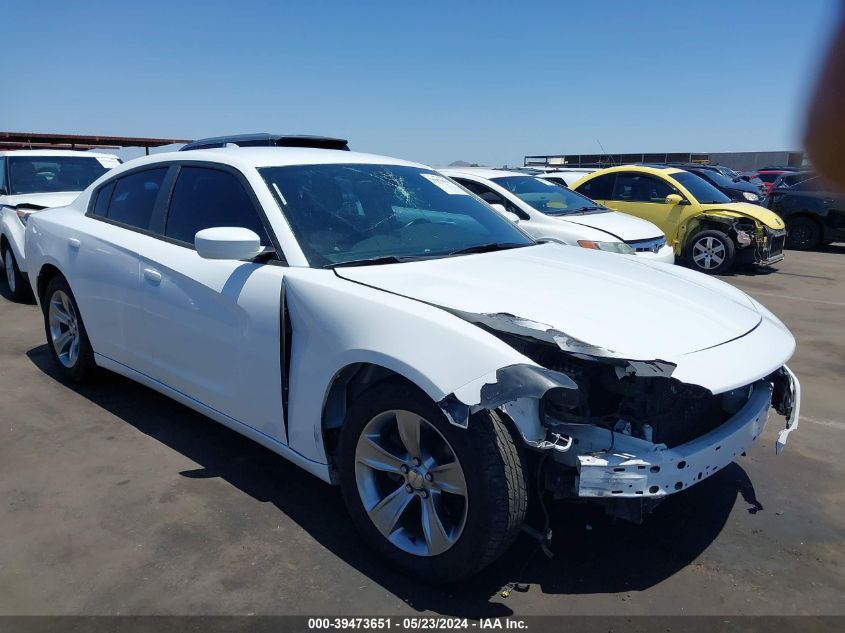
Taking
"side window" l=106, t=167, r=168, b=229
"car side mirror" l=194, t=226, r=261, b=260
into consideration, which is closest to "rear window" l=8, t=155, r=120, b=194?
"side window" l=106, t=167, r=168, b=229

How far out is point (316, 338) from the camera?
2943 millimetres

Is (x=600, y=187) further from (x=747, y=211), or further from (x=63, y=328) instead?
(x=63, y=328)

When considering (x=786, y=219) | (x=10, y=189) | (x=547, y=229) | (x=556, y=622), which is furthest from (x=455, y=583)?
(x=786, y=219)

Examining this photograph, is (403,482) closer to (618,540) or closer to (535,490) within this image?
(535,490)

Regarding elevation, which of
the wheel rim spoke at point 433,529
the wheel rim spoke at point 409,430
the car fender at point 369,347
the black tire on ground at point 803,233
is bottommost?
the black tire on ground at point 803,233

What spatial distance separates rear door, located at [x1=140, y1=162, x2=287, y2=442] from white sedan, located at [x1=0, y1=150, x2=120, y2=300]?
4644 millimetres

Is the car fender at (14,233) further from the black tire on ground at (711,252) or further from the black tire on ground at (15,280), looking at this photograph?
the black tire on ground at (711,252)

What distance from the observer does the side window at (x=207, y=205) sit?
11.7 ft

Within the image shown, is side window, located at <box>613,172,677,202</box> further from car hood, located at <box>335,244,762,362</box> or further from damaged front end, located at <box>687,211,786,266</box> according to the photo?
car hood, located at <box>335,244,762,362</box>

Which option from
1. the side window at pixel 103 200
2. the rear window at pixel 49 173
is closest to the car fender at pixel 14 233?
the rear window at pixel 49 173

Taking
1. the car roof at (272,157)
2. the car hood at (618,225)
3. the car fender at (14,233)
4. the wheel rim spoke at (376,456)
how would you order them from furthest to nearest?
the car hood at (618,225) < the car fender at (14,233) < the car roof at (272,157) < the wheel rim spoke at (376,456)

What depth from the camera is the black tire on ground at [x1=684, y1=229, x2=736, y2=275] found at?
10.5 metres

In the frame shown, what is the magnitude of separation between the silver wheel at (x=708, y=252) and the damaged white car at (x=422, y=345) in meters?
A: 7.43

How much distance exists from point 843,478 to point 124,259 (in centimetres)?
414
